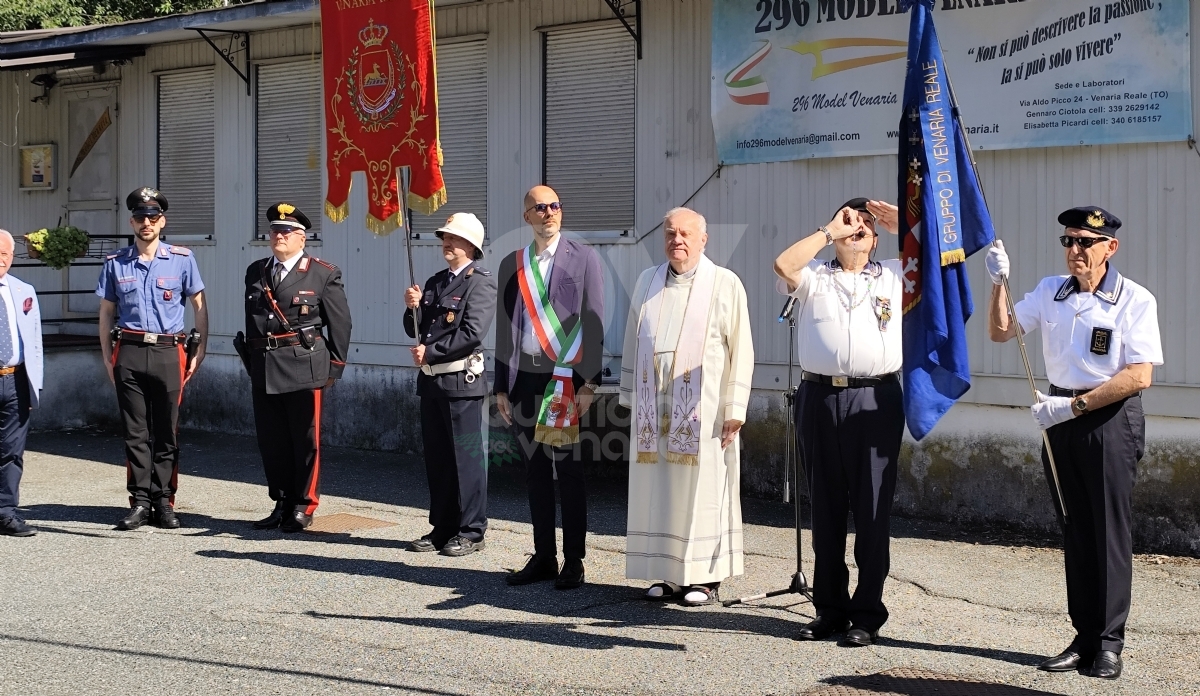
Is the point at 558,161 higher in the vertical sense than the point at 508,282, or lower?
higher

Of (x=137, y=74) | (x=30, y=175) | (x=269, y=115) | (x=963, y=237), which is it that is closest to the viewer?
(x=963, y=237)

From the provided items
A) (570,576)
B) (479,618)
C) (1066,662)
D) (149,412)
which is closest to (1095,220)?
(1066,662)

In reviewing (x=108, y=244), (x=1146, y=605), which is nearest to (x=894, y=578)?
(x=1146, y=605)

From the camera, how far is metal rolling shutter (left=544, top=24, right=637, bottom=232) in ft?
36.0

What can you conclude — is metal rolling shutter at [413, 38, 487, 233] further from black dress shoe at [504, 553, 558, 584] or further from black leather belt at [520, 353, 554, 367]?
black dress shoe at [504, 553, 558, 584]

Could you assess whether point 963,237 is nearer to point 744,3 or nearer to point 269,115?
point 744,3

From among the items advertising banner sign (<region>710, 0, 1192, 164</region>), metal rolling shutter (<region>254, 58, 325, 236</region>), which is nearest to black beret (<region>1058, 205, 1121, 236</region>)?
advertising banner sign (<region>710, 0, 1192, 164</region>)

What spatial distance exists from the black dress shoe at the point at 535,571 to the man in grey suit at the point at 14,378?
347 centimetres

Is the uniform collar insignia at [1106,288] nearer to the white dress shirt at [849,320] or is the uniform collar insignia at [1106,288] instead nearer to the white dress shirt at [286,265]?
the white dress shirt at [849,320]

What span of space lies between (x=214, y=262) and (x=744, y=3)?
677cm

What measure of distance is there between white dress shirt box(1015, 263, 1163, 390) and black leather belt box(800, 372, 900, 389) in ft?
2.40

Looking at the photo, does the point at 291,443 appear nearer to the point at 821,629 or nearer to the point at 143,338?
the point at 143,338

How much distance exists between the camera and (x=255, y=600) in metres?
6.97

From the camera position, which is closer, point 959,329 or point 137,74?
point 959,329
